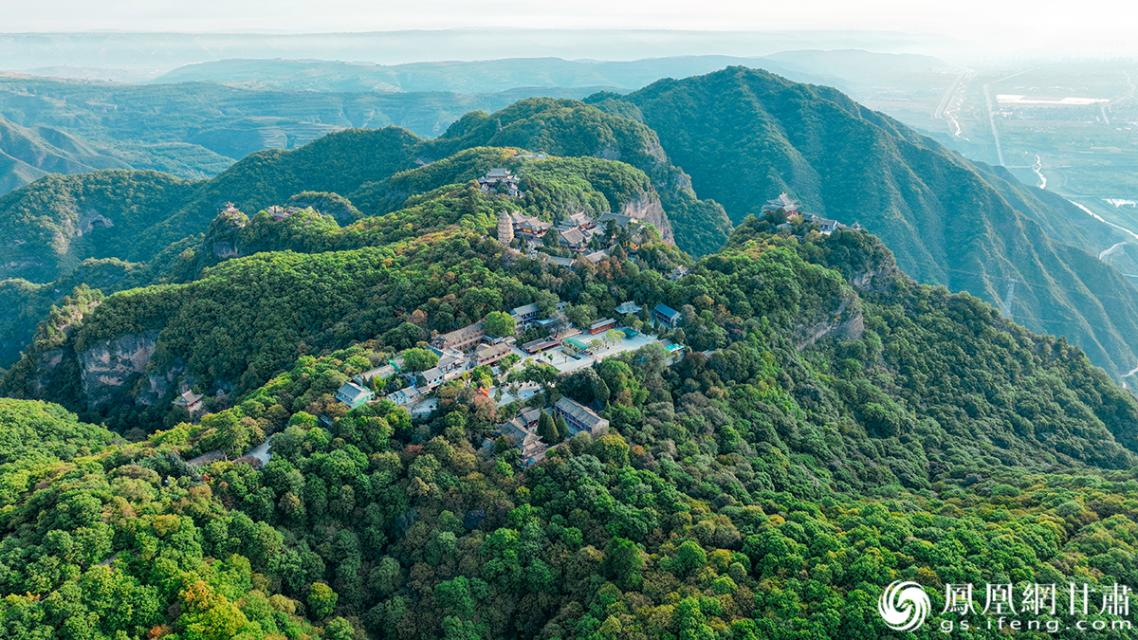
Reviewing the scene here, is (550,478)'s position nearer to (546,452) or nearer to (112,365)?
(546,452)

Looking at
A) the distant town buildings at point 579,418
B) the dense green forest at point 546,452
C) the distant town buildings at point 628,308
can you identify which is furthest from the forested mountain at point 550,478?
the distant town buildings at point 628,308

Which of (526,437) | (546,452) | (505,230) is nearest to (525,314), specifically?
(505,230)

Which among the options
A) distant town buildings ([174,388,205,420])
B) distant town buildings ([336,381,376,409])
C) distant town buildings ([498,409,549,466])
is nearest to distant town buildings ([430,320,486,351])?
distant town buildings ([336,381,376,409])

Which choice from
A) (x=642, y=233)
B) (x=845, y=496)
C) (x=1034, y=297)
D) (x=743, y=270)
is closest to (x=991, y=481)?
(x=845, y=496)

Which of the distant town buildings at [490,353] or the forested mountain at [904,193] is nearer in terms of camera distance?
the distant town buildings at [490,353]

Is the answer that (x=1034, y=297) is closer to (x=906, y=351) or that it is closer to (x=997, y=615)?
(x=906, y=351)

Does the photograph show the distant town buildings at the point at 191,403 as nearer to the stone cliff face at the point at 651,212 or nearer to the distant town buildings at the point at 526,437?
the distant town buildings at the point at 526,437
